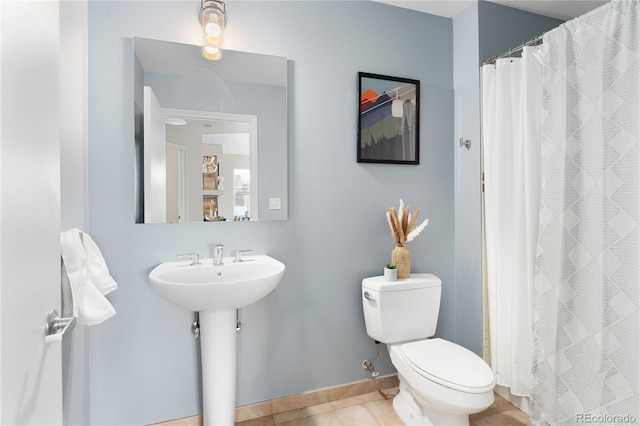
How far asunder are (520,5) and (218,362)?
2.70m

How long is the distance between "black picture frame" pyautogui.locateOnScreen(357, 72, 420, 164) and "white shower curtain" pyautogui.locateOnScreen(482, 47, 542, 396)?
16.3 inches

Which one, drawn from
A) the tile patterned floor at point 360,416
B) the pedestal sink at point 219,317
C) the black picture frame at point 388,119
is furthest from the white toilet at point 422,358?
the black picture frame at point 388,119

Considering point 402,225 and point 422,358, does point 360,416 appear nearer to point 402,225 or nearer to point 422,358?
point 422,358

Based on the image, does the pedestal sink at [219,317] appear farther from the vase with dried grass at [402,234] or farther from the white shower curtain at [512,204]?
the white shower curtain at [512,204]

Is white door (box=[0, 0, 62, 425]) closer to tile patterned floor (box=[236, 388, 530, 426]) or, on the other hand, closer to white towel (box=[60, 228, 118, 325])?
white towel (box=[60, 228, 118, 325])

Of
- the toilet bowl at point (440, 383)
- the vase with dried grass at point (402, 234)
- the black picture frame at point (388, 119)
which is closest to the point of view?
the toilet bowl at point (440, 383)

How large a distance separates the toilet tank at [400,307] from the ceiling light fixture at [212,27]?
150cm

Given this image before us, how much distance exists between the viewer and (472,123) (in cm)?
218

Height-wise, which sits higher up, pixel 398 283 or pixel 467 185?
pixel 467 185

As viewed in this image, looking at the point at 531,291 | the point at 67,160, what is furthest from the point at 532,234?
the point at 67,160

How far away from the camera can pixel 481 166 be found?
2.11 m

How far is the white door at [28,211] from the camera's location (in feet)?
2.05

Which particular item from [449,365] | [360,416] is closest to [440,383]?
[449,365]

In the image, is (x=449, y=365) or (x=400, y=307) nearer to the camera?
(x=449, y=365)
